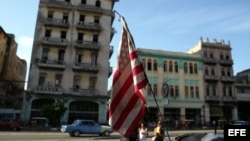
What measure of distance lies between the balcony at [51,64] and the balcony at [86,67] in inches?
65.7

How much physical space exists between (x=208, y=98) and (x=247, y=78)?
522 inches

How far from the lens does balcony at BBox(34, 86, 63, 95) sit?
111ft

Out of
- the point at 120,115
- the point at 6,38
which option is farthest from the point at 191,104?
the point at 120,115

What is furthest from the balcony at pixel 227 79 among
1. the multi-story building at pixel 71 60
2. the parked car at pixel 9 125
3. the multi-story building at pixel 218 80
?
the parked car at pixel 9 125

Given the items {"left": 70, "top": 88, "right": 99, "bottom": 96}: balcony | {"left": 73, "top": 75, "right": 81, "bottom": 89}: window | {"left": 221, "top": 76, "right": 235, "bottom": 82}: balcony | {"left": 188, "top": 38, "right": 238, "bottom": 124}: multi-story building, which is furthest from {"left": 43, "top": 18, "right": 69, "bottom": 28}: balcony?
{"left": 221, "top": 76, "right": 235, "bottom": 82}: balcony

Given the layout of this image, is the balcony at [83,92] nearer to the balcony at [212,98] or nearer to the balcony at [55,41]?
the balcony at [55,41]

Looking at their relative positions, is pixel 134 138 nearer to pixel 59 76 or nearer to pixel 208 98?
pixel 59 76

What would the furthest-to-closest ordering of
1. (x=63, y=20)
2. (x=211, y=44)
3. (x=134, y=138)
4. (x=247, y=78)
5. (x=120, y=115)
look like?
(x=247, y=78)
(x=211, y=44)
(x=63, y=20)
(x=134, y=138)
(x=120, y=115)

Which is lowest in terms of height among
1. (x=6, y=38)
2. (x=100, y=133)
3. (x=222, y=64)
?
(x=100, y=133)

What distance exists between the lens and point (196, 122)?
137ft

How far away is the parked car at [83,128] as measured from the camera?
2247 centimetres

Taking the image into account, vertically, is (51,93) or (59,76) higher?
(59,76)

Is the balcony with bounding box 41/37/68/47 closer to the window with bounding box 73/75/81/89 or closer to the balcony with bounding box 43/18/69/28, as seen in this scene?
the balcony with bounding box 43/18/69/28

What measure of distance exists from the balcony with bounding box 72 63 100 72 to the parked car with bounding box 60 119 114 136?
537 inches
